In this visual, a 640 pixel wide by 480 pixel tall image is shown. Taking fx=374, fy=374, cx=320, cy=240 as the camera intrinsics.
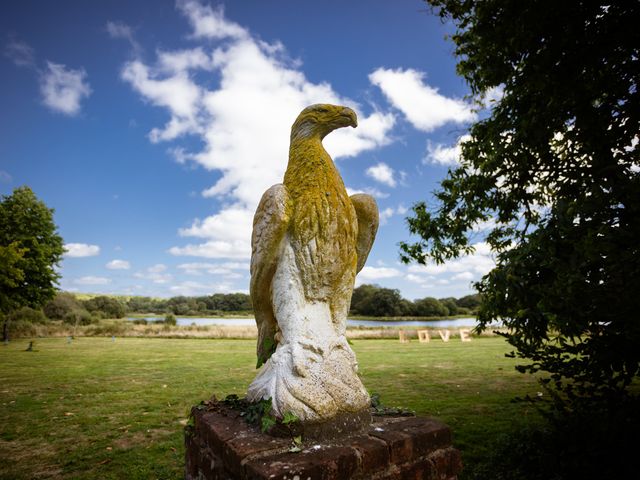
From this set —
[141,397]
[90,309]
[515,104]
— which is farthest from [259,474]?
[90,309]

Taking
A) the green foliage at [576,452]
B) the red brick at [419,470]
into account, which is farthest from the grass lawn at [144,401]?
the red brick at [419,470]

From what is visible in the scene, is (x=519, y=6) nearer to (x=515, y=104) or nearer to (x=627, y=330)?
(x=515, y=104)

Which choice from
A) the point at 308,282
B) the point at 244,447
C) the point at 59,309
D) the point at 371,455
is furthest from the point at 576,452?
the point at 59,309

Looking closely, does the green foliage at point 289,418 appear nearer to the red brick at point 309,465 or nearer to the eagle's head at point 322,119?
the red brick at point 309,465

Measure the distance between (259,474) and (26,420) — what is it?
7.77 meters

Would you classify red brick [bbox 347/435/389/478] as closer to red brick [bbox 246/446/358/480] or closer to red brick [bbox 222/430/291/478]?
red brick [bbox 246/446/358/480]

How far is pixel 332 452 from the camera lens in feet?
6.87

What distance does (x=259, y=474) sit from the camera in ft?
6.04

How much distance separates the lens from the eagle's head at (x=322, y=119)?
3170mm

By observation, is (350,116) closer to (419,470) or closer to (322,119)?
(322,119)

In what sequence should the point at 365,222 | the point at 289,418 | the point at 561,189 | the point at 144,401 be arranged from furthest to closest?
the point at 144,401, the point at 561,189, the point at 365,222, the point at 289,418

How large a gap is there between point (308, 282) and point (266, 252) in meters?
0.38

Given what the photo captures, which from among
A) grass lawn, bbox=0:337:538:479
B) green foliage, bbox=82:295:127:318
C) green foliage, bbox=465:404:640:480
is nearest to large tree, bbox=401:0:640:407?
green foliage, bbox=465:404:640:480

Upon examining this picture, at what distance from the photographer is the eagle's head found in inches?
125
